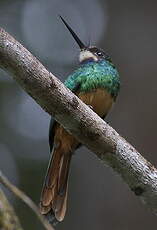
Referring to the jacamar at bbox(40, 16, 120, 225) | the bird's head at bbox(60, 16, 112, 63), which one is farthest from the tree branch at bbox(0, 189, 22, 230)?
the bird's head at bbox(60, 16, 112, 63)

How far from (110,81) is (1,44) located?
1.53 meters

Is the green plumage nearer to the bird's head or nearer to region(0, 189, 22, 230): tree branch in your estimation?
the bird's head

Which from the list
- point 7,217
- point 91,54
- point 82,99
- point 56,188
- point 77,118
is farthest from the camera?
point 91,54

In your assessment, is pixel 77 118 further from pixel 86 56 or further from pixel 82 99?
pixel 86 56

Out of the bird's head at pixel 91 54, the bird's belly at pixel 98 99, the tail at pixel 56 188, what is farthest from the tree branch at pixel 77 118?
the bird's head at pixel 91 54

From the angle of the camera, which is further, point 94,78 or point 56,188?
point 94,78

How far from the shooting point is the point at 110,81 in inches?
137

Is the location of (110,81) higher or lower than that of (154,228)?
higher

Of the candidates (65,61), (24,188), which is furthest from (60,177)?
(65,61)

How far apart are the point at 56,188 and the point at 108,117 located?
116 cm

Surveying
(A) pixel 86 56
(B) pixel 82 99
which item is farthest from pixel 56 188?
(A) pixel 86 56

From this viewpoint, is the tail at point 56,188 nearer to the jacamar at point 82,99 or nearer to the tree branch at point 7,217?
the jacamar at point 82,99

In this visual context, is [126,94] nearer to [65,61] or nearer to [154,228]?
[154,228]

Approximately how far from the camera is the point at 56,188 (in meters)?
3.04
